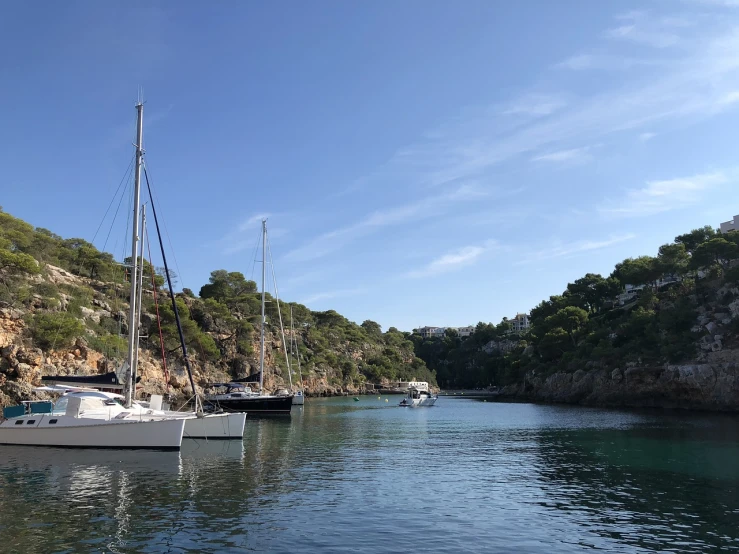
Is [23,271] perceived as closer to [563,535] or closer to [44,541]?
[44,541]

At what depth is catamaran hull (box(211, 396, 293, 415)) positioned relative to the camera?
51000 mm

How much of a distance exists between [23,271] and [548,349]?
77540 millimetres

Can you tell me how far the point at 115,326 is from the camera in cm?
6266

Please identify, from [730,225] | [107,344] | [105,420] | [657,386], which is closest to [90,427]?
[105,420]

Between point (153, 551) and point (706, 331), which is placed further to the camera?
point (706, 331)

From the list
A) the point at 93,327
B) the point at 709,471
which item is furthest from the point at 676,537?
the point at 93,327

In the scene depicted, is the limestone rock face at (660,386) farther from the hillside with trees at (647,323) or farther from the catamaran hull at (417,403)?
the catamaran hull at (417,403)

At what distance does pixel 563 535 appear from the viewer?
1392cm

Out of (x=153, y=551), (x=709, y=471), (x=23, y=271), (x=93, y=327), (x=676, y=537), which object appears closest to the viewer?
(x=153, y=551)

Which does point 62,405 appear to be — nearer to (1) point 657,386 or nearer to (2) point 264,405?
(2) point 264,405

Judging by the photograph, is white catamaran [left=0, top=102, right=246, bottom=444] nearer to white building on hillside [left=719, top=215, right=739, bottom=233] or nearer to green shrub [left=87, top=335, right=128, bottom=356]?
green shrub [left=87, top=335, right=128, bottom=356]

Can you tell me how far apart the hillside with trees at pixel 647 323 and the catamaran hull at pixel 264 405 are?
4486 cm

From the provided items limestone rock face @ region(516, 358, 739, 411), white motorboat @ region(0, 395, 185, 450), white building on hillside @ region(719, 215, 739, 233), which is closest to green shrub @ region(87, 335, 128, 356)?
white motorboat @ region(0, 395, 185, 450)

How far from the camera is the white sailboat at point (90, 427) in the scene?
1056 inches
